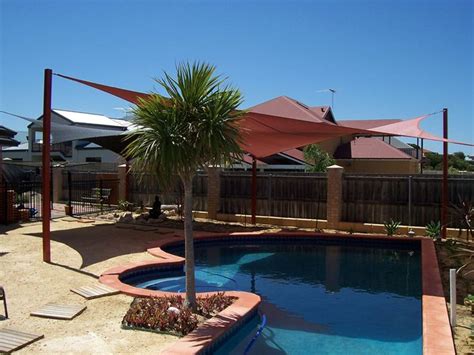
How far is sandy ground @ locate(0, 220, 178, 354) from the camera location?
17.0 ft

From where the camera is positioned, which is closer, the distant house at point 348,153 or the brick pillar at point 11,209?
the brick pillar at point 11,209

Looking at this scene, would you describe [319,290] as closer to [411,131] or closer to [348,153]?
[411,131]

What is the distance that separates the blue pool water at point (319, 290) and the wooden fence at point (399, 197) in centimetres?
166

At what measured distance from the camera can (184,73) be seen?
6.03 metres

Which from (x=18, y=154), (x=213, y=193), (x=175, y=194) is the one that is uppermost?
(x=18, y=154)

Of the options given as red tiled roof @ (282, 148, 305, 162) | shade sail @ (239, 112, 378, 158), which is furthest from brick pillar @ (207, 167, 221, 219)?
red tiled roof @ (282, 148, 305, 162)

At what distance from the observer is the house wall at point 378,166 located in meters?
28.7

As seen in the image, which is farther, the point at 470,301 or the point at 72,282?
the point at 72,282

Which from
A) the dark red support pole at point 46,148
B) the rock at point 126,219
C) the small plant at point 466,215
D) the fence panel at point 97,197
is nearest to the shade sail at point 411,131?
the small plant at point 466,215

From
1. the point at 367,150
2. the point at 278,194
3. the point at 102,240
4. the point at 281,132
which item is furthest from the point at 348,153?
the point at 102,240

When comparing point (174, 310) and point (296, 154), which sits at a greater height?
point (296, 154)

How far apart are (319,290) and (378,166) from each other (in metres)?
21.7

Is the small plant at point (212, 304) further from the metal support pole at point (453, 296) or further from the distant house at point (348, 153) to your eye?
the distant house at point (348, 153)

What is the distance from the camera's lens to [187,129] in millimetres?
5992
